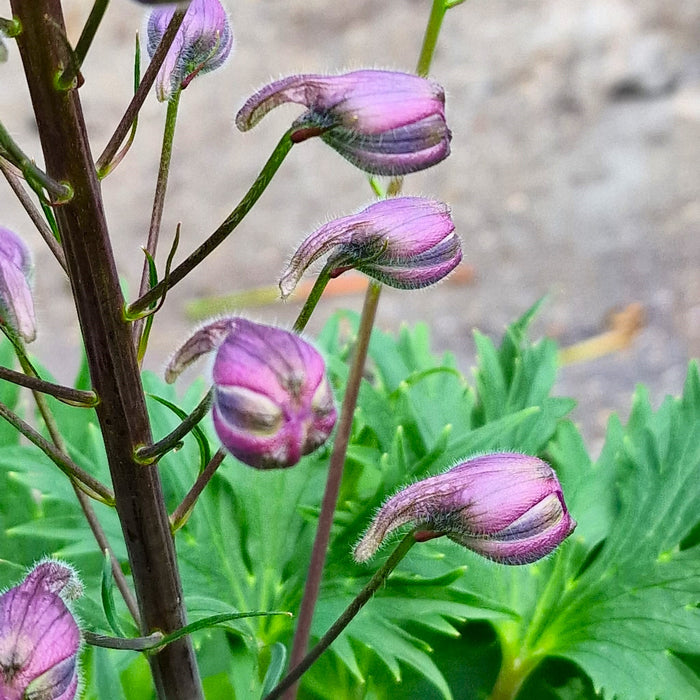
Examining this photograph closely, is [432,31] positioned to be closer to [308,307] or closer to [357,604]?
[308,307]

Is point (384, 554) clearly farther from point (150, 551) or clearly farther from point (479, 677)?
point (150, 551)

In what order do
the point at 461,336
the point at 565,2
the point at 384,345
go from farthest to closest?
the point at 565,2 → the point at 461,336 → the point at 384,345

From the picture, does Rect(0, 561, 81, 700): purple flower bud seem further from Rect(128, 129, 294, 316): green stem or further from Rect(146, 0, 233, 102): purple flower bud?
Rect(146, 0, 233, 102): purple flower bud

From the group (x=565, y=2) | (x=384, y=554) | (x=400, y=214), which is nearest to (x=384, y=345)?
(x=384, y=554)

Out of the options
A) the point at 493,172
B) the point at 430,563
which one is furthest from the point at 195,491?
the point at 493,172

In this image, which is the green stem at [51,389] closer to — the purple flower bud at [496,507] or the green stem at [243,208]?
the green stem at [243,208]

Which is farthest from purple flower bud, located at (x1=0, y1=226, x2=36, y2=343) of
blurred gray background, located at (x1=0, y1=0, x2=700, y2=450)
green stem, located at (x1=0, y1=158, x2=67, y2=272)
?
blurred gray background, located at (x1=0, y1=0, x2=700, y2=450)

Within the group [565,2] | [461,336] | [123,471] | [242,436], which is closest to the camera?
[242,436]
